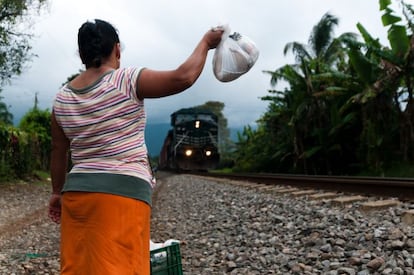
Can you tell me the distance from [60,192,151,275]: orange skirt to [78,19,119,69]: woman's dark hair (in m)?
0.54

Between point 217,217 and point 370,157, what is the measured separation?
1021 cm

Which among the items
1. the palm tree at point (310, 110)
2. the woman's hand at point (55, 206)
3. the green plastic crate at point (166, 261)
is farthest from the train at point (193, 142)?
the woman's hand at point (55, 206)

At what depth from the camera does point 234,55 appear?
1.75 metres

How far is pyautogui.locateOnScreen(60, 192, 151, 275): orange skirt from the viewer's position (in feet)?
5.09

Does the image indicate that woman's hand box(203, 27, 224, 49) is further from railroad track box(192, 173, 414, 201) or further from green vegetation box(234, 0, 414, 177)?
green vegetation box(234, 0, 414, 177)

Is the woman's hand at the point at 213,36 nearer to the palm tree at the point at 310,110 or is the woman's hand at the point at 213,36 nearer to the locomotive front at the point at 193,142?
the palm tree at the point at 310,110

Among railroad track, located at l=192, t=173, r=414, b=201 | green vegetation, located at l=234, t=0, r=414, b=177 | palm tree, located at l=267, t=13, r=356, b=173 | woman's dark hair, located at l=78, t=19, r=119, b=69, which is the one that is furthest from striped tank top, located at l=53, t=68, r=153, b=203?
palm tree, located at l=267, t=13, r=356, b=173

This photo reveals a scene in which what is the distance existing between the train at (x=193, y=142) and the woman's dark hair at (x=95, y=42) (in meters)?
25.4

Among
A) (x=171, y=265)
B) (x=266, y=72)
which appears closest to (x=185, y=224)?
(x=171, y=265)

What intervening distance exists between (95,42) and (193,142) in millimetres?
25876

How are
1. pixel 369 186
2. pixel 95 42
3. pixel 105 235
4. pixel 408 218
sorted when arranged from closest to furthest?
pixel 105 235, pixel 95 42, pixel 408 218, pixel 369 186

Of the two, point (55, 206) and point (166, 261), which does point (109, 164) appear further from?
point (166, 261)

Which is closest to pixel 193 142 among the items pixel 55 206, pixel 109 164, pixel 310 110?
pixel 310 110

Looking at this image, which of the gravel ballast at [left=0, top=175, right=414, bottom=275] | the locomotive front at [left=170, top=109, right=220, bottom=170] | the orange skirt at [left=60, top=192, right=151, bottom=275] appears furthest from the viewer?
the locomotive front at [left=170, top=109, right=220, bottom=170]
